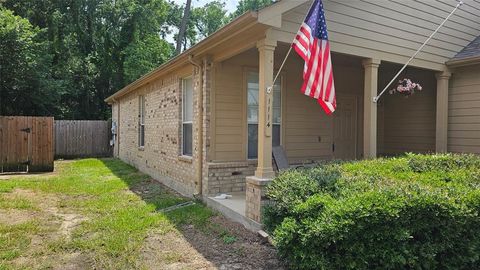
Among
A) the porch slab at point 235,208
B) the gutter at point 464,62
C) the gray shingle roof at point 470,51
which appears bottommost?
the porch slab at point 235,208

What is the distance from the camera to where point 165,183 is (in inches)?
368

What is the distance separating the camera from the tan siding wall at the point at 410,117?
8.75m

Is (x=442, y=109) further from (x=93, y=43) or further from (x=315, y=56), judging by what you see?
(x=93, y=43)

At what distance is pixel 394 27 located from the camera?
6941 mm

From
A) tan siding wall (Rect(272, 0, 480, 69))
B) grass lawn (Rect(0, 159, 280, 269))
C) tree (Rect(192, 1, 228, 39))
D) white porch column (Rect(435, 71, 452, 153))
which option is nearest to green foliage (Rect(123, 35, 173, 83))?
tree (Rect(192, 1, 228, 39))

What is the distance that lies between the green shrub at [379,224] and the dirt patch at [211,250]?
1.60ft

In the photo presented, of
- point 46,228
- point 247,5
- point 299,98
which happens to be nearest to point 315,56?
point 299,98

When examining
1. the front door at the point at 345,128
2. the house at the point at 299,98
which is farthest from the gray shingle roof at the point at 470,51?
the front door at the point at 345,128

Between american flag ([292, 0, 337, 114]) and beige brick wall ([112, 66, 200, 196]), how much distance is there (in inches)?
110

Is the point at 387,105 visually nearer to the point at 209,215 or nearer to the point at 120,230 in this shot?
the point at 209,215

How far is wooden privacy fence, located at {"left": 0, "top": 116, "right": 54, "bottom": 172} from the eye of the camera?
11.7m

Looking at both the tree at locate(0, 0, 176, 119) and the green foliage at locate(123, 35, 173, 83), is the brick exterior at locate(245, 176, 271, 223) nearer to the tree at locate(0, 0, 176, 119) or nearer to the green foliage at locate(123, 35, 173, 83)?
the green foliage at locate(123, 35, 173, 83)

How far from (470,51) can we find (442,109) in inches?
56.2

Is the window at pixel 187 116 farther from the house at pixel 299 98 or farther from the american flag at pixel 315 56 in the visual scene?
the american flag at pixel 315 56
